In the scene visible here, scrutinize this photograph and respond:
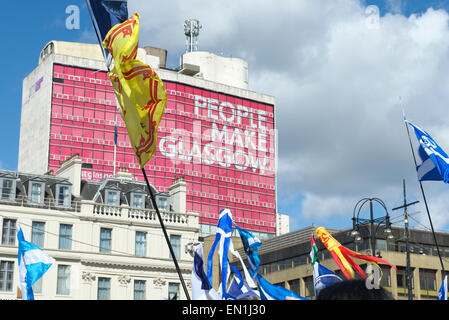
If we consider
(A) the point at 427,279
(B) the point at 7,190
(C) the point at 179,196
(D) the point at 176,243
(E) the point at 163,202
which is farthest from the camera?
(A) the point at 427,279

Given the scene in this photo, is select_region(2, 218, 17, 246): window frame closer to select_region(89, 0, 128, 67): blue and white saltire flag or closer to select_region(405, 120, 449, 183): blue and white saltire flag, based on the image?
select_region(405, 120, 449, 183): blue and white saltire flag

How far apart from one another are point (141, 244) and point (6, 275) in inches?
377

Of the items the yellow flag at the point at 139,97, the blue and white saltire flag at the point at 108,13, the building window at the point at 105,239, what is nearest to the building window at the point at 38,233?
the building window at the point at 105,239

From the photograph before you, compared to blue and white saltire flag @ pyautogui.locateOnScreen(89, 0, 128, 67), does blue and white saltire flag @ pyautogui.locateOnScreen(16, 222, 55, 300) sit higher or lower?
lower

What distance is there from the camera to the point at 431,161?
91.1ft

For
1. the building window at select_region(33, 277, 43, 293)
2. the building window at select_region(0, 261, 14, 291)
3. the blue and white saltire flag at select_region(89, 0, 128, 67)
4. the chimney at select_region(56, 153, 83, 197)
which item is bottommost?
the building window at select_region(33, 277, 43, 293)

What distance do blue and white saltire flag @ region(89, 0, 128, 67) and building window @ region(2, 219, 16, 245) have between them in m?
32.9

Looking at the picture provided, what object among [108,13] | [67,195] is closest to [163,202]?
[67,195]

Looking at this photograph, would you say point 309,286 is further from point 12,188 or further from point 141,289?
point 12,188

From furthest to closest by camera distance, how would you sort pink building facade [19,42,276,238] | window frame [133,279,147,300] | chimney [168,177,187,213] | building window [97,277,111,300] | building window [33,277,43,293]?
pink building facade [19,42,276,238]
chimney [168,177,187,213]
window frame [133,279,147,300]
building window [97,277,111,300]
building window [33,277,43,293]

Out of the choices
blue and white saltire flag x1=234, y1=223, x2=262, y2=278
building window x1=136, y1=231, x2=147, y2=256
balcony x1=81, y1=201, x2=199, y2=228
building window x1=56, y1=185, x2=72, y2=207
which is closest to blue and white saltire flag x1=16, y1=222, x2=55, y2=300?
blue and white saltire flag x1=234, y1=223, x2=262, y2=278

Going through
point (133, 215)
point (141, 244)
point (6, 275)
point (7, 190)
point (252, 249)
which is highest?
point (7, 190)

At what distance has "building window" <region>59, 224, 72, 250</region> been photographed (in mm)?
51375
